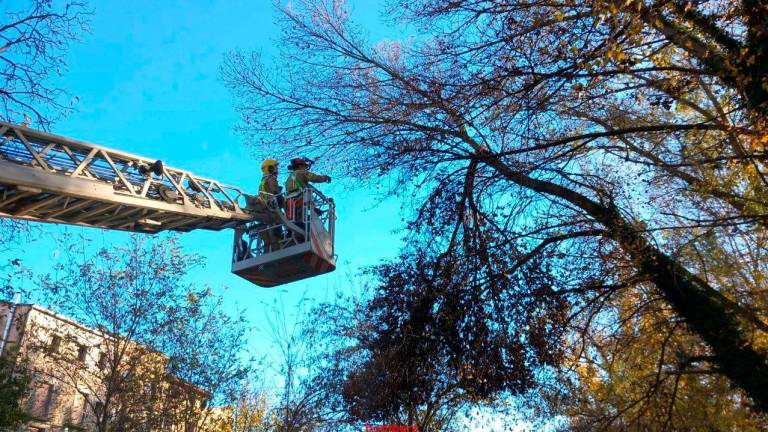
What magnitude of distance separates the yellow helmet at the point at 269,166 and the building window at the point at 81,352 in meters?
9.34

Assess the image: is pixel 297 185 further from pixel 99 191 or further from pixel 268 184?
pixel 99 191

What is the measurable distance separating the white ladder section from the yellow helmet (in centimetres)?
83

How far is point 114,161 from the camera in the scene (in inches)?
431

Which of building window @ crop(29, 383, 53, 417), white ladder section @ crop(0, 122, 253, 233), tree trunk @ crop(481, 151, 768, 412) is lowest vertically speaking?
tree trunk @ crop(481, 151, 768, 412)

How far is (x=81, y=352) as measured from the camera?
19.0 meters

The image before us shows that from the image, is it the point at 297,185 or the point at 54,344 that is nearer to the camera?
the point at 297,185

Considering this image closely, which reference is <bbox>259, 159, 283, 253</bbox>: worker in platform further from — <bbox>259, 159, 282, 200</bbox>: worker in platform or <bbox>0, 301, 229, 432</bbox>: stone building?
<bbox>0, 301, 229, 432</bbox>: stone building

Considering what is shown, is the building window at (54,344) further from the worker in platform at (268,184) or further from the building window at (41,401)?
the worker in platform at (268,184)

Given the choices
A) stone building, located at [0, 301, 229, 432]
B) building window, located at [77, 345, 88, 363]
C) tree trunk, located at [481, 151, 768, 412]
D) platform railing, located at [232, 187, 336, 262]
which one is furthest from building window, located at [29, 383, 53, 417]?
tree trunk, located at [481, 151, 768, 412]

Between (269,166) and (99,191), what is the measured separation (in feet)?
11.4

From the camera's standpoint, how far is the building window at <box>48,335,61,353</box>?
18406mm

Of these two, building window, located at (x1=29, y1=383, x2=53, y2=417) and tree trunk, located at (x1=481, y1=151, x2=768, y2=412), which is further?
building window, located at (x1=29, y1=383, x2=53, y2=417)

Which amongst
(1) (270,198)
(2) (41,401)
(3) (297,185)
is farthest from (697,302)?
(2) (41,401)

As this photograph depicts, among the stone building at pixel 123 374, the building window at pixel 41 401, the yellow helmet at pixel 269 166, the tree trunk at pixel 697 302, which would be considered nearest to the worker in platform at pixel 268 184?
the yellow helmet at pixel 269 166
